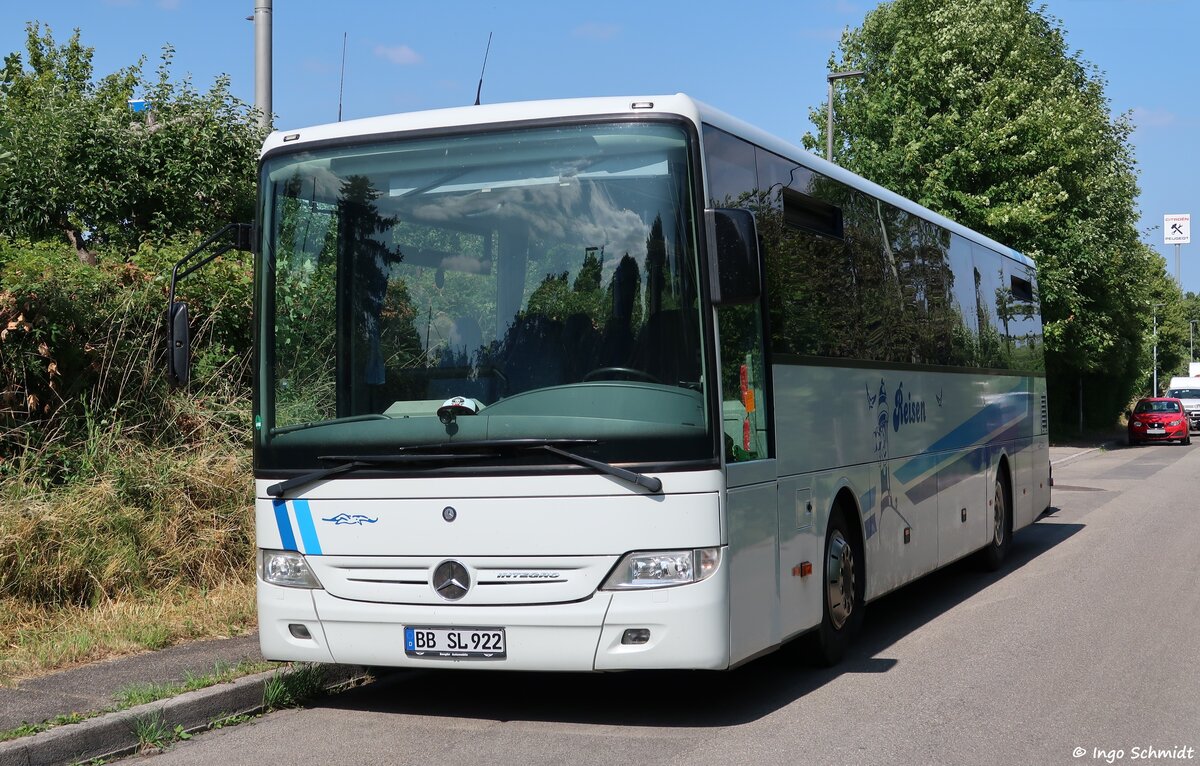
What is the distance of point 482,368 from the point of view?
6.64 meters

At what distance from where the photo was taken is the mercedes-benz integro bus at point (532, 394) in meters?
6.39

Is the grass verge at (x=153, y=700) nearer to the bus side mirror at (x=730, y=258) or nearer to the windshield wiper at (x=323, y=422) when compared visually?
A: the windshield wiper at (x=323, y=422)

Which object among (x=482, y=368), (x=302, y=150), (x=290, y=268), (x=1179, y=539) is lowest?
(x=1179, y=539)

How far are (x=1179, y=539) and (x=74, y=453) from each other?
12164 mm

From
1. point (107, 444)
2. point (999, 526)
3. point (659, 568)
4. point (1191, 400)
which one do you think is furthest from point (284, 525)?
point (1191, 400)

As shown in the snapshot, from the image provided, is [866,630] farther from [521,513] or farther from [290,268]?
[290,268]

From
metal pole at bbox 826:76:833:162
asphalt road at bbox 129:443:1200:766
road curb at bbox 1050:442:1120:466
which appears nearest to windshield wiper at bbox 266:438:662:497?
asphalt road at bbox 129:443:1200:766

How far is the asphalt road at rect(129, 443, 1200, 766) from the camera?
20.3 feet

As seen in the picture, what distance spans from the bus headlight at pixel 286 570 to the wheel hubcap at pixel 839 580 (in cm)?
317

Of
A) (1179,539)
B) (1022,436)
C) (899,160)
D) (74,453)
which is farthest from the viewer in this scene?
(899,160)

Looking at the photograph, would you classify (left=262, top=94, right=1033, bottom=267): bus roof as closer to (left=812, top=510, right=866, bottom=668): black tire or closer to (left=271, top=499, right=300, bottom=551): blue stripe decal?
(left=271, top=499, right=300, bottom=551): blue stripe decal

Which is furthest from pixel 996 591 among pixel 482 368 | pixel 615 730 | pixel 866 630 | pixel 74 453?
pixel 74 453

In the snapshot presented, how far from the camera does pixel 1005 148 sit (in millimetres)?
34344

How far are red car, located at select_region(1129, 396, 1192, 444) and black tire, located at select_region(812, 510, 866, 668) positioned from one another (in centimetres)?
4112
